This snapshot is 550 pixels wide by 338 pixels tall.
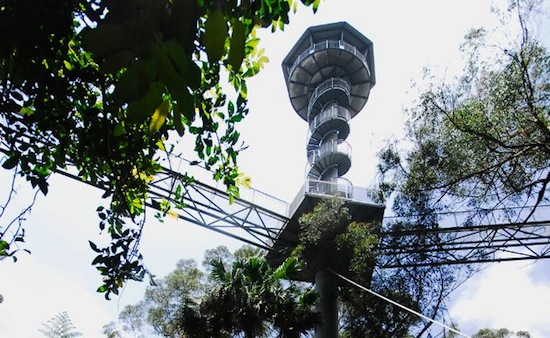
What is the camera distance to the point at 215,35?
1.71 feet

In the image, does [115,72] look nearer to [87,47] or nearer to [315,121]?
[87,47]

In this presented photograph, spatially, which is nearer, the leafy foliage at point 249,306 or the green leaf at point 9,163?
the green leaf at point 9,163

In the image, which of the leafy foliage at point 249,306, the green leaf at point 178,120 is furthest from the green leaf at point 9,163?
the leafy foliage at point 249,306

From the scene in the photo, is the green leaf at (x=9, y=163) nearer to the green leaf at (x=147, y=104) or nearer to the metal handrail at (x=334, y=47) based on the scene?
the green leaf at (x=147, y=104)

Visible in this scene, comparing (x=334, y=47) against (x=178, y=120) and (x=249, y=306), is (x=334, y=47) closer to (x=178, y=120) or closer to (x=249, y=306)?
(x=249, y=306)

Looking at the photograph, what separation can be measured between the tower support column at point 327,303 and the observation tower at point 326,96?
62cm

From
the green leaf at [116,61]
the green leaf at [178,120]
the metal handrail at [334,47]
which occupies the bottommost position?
the green leaf at [178,120]

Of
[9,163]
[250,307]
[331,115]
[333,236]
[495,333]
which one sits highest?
[331,115]

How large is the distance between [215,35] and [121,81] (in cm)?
14

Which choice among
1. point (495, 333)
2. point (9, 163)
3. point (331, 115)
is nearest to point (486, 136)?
point (9, 163)

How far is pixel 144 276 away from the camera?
6.56ft

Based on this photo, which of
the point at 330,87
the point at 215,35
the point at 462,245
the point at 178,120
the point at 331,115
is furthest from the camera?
the point at 330,87

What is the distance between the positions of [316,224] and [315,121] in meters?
6.41

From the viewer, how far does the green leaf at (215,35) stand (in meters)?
0.51
